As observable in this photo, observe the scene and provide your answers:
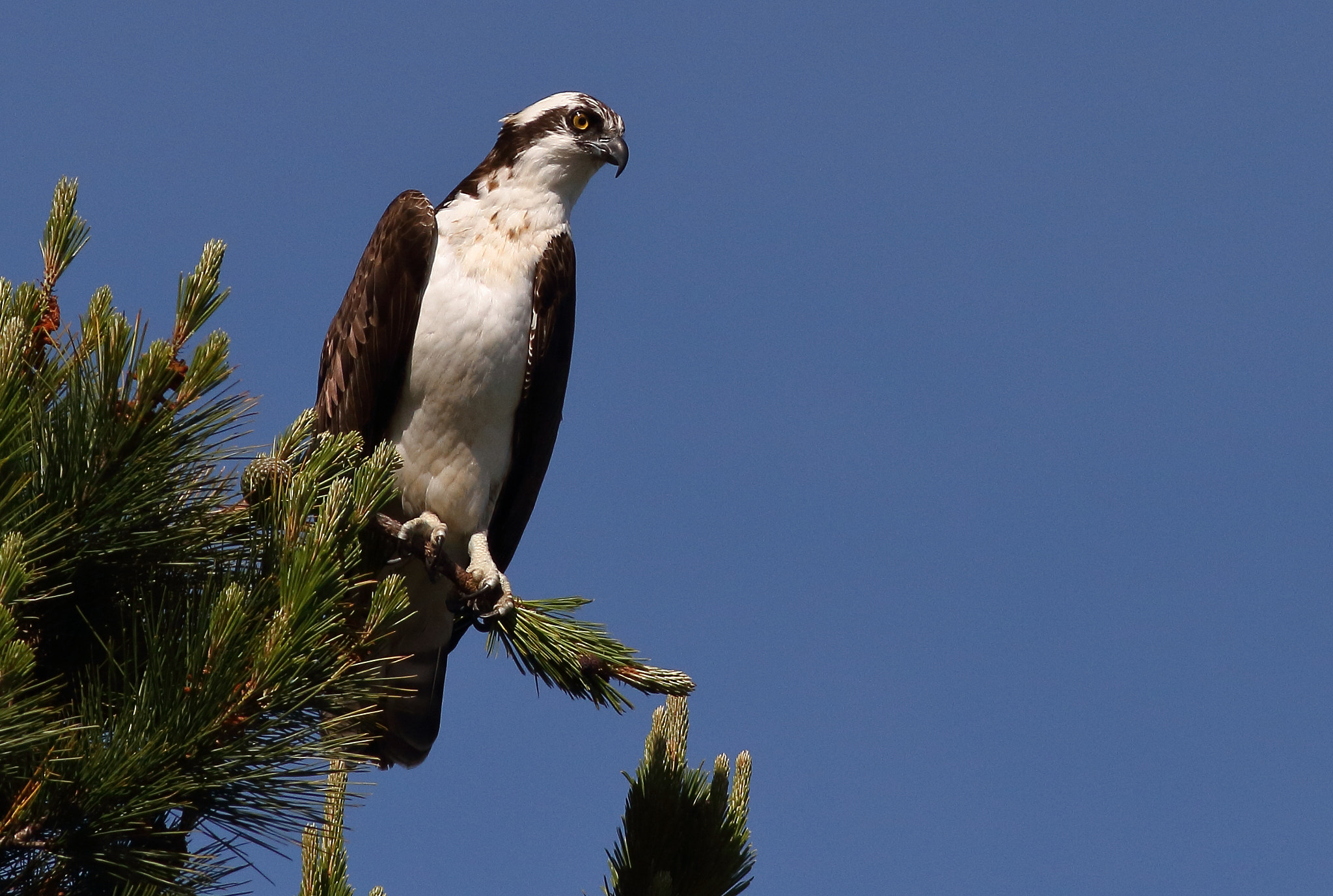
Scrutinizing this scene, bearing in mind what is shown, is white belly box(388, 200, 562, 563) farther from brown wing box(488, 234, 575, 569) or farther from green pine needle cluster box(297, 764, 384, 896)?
green pine needle cluster box(297, 764, 384, 896)

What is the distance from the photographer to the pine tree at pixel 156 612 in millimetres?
2543

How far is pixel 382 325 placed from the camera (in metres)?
5.41

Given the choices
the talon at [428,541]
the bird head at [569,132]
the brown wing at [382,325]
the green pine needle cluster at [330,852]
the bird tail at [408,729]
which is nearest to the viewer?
the green pine needle cluster at [330,852]

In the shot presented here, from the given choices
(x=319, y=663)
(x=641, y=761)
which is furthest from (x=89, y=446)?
(x=641, y=761)

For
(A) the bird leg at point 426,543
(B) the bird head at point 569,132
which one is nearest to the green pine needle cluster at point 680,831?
(A) the bird leg at point 426,543

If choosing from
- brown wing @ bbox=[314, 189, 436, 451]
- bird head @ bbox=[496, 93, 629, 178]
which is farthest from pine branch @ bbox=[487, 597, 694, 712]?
bird head @ bbox=[496, 93, 629, 178]

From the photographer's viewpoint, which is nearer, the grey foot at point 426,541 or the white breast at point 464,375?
the grey foot at point 426,541

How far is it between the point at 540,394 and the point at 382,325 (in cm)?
73

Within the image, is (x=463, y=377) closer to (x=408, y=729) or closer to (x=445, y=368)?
(x=445, y=368)

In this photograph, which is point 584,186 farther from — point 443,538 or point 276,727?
point 276,727

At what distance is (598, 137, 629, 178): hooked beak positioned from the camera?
20.1ft

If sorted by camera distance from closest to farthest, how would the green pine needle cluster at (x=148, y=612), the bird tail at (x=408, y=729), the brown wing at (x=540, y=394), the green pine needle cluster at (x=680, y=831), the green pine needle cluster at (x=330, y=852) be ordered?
the green pine needle cluster at (x=148, y=612), the green pine needle cluster at (x=330, y=852), the green pine needle cluster at (x=680, y=831), the bird tail at (x=408, y=729), the brown wing at (x=540, y=394)

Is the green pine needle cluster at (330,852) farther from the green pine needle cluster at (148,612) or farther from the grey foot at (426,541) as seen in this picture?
the grey foot at (426,541)

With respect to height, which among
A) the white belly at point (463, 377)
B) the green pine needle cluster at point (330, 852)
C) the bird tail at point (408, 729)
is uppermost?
the white belly at point (463, 377)
